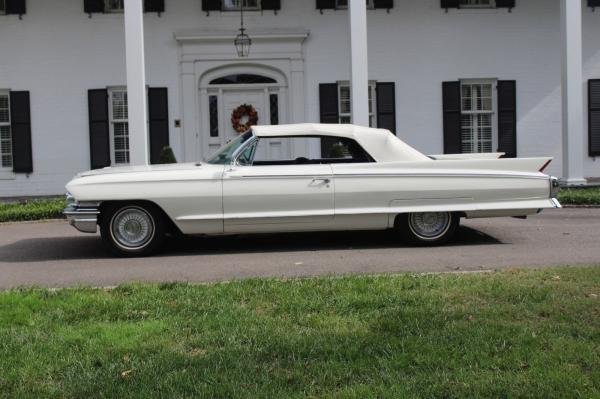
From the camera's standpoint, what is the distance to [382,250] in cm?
855

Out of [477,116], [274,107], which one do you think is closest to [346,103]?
[274,107]


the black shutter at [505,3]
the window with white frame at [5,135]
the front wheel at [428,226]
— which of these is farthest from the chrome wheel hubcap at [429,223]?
the window with white frame at [5,135]

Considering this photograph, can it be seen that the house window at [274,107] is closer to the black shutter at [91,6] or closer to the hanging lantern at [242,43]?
the hanging lantern at [242,43]

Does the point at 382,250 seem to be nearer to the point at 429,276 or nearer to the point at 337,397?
the point at 429,276

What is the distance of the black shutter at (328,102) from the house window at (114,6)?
4.82 meters

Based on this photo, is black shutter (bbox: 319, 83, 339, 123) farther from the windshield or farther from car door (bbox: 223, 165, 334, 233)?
car door (bbox: 223, 165, 334, 233)

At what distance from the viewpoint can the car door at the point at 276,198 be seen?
8305mm

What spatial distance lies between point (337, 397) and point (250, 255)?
486cm

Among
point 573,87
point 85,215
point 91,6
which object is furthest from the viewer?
point 91,6

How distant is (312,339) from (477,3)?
1397cm

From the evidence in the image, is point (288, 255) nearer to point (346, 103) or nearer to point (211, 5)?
Answer: point (346, 103)

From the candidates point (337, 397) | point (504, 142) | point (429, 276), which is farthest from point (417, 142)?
point (337, 397)

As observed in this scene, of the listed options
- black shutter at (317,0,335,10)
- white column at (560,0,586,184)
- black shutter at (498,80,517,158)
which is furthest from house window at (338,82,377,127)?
white column at (560,0,586,184)

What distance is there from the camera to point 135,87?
43.5 ft
